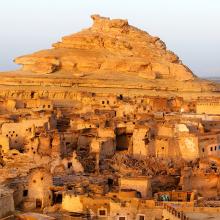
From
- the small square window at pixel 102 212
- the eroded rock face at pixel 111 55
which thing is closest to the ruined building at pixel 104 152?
the small square window at pixel 102 212

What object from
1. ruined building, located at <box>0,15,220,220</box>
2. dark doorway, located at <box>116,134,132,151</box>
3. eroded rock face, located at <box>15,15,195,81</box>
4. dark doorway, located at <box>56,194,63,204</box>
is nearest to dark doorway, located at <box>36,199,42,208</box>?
ruined building, located at <box>0,15,220,220</box>

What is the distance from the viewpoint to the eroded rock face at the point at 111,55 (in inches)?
2424

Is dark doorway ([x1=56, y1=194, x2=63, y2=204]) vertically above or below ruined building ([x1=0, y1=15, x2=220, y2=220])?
below

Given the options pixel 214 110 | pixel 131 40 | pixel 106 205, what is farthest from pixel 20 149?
pixel 131 40

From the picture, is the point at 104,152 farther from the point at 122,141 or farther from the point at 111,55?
the point at 111,55

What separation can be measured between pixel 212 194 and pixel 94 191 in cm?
474

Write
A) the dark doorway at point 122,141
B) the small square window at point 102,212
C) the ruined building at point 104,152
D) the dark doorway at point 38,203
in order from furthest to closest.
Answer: the dark doorway at point 122,141 < the dark doorway at point 38,203 < the ruined building at point 104,152 < the small square window at point 102,212

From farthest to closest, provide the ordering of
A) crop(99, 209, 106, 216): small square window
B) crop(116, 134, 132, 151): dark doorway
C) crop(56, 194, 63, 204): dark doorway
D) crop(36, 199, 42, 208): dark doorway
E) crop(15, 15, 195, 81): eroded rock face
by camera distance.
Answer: crop(15, 15, 195, 81): eroded rock face < crop(116, 134, 132, 151): dark doorway < crop(56, 194, 63, 204): dark doorway < crop(36, 199, 42, 208): dark doorway < crop(99, 209, 106, 216): small square window

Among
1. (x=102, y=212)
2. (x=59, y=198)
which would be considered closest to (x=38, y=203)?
(x=59, y=198)

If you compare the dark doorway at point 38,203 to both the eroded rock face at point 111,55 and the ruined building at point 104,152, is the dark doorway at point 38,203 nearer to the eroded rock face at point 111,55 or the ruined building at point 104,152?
the ruined building at point 104,152

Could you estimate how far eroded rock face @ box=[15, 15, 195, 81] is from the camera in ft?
202

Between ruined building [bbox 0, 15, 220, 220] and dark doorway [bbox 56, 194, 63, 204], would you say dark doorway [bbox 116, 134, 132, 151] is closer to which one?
ruined building [bbox 0, 15, 220, 220]

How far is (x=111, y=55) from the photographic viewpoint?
63062 millimetres

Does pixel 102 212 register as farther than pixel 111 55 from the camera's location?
No
